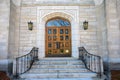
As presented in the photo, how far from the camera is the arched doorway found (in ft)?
33.3

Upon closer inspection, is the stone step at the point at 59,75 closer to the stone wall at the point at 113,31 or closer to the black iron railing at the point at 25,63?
the black iron railing at the point at 25,63

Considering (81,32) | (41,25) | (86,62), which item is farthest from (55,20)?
(86,62)

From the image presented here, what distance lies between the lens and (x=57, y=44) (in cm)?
1019

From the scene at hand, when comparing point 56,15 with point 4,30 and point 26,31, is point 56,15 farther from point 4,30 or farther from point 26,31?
point 4,30

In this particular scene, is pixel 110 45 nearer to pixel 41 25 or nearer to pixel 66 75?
pixel 66 75

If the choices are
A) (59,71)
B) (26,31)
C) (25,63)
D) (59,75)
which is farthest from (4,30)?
(59,75)

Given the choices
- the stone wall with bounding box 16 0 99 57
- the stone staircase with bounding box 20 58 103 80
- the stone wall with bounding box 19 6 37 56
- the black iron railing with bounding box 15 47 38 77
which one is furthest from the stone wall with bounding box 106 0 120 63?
the stone wall with bounding box 19 6 37 56

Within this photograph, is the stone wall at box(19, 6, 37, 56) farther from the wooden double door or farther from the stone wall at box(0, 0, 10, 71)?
the stone wall at box(0, 0, 10, 71)

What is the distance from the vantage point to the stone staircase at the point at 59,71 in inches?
269

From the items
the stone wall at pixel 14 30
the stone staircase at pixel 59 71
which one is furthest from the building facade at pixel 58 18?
the stone staircase at pixel 59 71

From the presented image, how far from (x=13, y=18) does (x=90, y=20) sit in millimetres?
4390

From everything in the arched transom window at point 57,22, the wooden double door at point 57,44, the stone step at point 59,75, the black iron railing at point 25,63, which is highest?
the arched transom window at point 57,22

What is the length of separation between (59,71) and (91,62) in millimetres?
1539

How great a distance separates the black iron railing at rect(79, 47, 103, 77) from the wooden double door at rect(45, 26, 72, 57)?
45.8 inches
